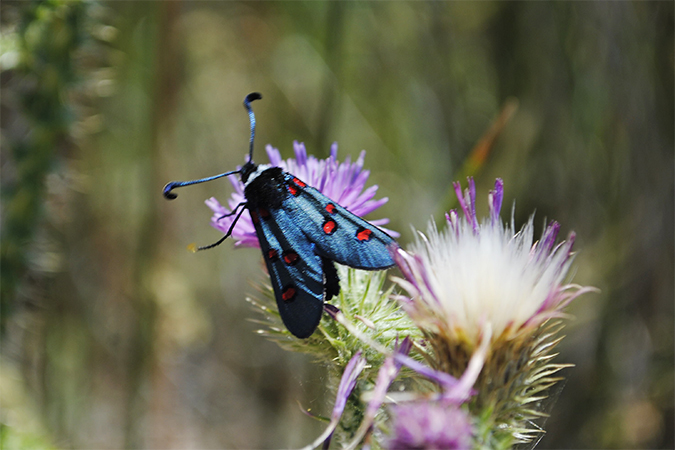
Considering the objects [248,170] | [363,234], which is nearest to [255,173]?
[248,170]

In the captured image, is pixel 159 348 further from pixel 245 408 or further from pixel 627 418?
pixel 627 418

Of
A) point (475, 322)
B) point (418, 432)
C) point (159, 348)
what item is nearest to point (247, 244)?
point (475, 322)

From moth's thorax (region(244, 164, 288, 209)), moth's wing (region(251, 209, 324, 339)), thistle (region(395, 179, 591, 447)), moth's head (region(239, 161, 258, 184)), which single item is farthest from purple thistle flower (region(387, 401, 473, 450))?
moth's head (region(239, 161, 258, 184))

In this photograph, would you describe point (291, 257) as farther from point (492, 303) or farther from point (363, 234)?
point (492, 303)

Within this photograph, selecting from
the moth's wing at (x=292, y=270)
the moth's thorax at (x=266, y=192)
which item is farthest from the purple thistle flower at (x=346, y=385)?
the moth's thorax at (x=266, y=192)

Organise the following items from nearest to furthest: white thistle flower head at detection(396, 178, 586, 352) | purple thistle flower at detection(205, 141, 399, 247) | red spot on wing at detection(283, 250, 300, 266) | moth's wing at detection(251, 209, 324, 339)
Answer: white thistle flower head at detection(396, 178, 586, 352) < moth's wing at detection(251, 209, 324, 339) < red spot on wing at detection(283, 250, 300, 266) < purple thistle flower at detection(205, 141, 399, 247)

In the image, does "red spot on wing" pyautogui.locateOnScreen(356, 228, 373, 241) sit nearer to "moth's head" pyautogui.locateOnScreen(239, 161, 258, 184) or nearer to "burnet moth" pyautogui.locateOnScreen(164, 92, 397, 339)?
"burnet moth" pyautogui.locateOnScreen(164, 92, 397, 339)

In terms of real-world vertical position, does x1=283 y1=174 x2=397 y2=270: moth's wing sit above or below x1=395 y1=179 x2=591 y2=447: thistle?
above
